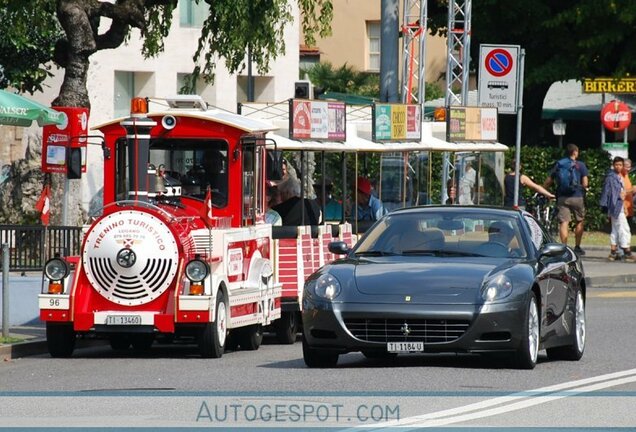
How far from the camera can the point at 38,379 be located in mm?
14617

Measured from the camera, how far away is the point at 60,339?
17.2m

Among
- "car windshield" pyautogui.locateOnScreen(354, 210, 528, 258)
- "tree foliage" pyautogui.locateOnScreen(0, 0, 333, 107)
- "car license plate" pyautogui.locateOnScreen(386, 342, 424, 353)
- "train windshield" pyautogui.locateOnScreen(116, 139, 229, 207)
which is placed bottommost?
"car license plate" pyautogui.locateOnScreen(386, 342, 424, 353)

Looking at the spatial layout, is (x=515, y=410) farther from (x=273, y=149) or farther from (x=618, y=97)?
(x=618, y=97)

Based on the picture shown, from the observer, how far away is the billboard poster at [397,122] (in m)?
24.6

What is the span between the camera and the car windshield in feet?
50.5

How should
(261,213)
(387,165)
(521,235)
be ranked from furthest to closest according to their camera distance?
(387,165), (261,213), (521,235)

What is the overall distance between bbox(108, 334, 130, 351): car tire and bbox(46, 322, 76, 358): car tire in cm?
51

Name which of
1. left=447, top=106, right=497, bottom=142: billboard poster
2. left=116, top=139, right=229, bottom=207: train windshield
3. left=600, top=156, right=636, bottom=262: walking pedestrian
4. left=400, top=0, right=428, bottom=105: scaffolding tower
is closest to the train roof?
left=116, top=139, right=229, bottom=207: train windshield

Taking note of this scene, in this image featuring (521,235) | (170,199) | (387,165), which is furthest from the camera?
(387,165)

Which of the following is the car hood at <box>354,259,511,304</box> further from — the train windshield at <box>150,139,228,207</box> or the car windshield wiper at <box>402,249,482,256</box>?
the train windshield at <box>150,139,228,207</box>

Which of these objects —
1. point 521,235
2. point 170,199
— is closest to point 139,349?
point 170,199

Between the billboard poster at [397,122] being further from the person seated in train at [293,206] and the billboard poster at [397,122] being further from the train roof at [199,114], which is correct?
the train roof at [199,114]

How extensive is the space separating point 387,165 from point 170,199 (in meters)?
9.09

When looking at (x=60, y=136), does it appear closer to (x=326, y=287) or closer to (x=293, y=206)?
(x=293, y=206)
